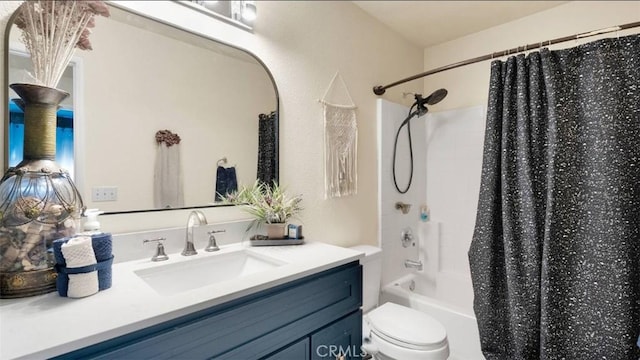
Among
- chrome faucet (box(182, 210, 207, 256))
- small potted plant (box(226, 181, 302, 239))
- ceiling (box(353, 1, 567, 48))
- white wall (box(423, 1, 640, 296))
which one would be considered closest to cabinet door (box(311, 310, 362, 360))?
small potted plant (box(226, 181, 302, 239))

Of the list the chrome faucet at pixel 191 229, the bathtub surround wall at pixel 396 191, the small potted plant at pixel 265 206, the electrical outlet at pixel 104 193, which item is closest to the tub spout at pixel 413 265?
the bathtub surround wall at pixel 396 191

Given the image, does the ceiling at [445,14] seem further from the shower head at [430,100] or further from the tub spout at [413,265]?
the tub spout at [413,265]

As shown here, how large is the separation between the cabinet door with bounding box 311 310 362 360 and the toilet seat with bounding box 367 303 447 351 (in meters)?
0.26

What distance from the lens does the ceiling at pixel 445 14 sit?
209 centimetres

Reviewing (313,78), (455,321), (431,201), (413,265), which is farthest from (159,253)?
(431,201)

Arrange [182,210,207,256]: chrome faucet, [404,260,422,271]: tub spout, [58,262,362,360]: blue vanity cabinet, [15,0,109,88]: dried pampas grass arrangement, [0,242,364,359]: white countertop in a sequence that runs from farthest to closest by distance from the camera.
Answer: [404,260,422,271]: tub spout < [182,210,207,256]: chrome faucet < [15,0,109,88]: dried pampas grass arrangement < [58,262,362,360]: blue vanity cabinet < [0,242,364,359]: white countertop

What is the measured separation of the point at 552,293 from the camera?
1.52 meters

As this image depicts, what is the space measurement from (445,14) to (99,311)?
2.62 metres

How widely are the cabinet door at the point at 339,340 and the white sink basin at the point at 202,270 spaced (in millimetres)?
307

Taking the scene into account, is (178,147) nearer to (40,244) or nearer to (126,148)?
(126,148)

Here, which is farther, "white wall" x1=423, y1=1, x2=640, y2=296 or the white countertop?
"white wall" x1=423, y1=1, x2=640, y2=296

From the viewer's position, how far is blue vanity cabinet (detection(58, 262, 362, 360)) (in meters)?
0.70

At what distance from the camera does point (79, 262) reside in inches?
31.2

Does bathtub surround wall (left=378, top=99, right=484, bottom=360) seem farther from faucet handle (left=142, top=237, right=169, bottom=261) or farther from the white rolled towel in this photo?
the white rolled towel
